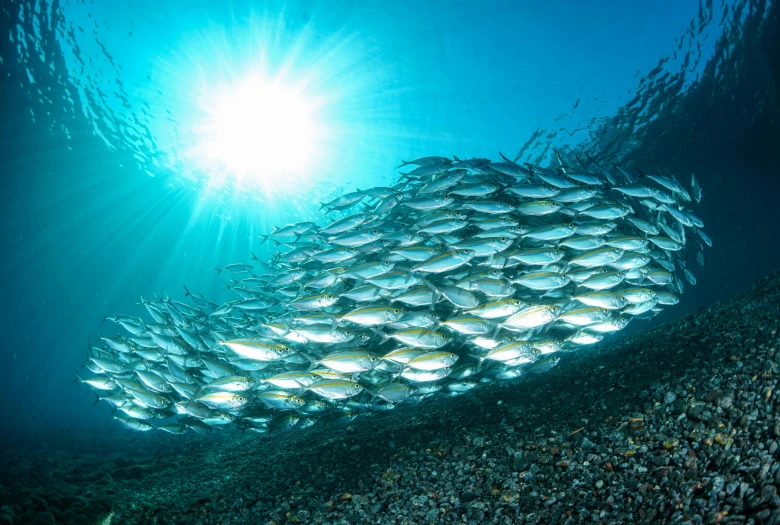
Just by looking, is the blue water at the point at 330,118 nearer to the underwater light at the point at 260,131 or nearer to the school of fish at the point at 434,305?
the underwater light at the point at 260,131

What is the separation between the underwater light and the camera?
73.7 ft

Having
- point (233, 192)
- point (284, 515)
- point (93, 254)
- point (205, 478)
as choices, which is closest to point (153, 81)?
point (233, 192)

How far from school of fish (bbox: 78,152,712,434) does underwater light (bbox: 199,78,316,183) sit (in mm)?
18373

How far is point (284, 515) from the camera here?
4227 millimetres

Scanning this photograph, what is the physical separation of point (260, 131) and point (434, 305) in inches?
967

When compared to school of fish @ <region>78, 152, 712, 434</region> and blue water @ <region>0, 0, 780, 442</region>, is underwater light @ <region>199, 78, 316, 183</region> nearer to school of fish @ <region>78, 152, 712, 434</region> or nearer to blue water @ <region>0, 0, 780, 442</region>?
blue water @ <region>0, 0, 780, 442</region>

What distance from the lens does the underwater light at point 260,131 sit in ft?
73.7

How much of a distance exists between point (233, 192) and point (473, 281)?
35229 millimetres

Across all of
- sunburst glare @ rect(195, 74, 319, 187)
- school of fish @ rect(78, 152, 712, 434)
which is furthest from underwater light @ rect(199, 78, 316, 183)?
school of fish @ rect(78, 152, 712, 434)

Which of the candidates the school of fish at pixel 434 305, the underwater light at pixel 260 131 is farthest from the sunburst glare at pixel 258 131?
the school of fish at pixel 434 305

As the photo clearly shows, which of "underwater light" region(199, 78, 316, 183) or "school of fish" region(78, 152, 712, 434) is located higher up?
"underwater light" region(199, 78, 316, 183)

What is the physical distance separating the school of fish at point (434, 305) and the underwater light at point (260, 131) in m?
18.4

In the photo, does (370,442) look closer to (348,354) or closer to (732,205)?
(348,354)

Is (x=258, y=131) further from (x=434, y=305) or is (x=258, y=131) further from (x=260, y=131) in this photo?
(x=434, y=305)
